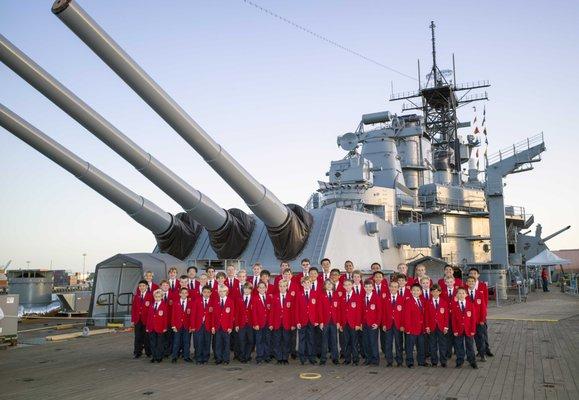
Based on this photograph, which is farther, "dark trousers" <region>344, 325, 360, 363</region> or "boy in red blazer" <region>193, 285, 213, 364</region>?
"boy in red blazer" <region>193, 285, 213, 364</region>

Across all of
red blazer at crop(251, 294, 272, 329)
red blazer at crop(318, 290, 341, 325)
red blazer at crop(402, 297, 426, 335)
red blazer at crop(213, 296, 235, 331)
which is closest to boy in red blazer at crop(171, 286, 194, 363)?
red blazer at crop(213, 296, 235, 331)

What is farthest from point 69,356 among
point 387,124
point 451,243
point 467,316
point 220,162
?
point 387,124

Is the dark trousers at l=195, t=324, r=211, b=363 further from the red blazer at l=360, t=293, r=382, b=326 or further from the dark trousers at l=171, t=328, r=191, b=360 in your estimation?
the red blazer at l=360, t=293, r=382, b=326

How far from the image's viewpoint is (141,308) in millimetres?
6781

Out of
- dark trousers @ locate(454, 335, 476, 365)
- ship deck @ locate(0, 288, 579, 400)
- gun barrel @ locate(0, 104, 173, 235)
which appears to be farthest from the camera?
gun barrel @ locate(0, 104, 173, 235)

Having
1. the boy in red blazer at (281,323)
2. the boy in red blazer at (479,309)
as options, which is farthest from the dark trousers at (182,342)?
the boy in red blazer at (479,309)

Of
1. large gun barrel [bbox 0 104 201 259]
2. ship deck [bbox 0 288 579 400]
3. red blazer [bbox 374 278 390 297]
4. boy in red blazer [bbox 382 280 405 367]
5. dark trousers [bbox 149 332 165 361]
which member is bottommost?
ship deck [bbox 0 288 579 400]

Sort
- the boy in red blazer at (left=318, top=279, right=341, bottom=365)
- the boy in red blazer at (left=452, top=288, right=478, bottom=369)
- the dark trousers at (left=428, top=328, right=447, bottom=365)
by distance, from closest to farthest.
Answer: the boy in red blazer at (left=452, top=288, right=478, bottom=369), the dark trousers at (left=428, top=328, right=447, bottom=365), the boy in red blazer at (left=318, top=279, right=341, bottom=365)

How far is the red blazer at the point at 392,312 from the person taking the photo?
20.1 feet

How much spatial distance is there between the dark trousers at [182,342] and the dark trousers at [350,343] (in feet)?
6.75

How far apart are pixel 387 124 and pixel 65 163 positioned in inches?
623

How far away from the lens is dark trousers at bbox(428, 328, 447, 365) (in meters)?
5.96

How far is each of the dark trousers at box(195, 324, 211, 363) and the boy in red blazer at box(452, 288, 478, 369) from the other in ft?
10.1

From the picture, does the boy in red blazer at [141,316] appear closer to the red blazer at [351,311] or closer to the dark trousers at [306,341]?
the dark trousers at [306,341]
